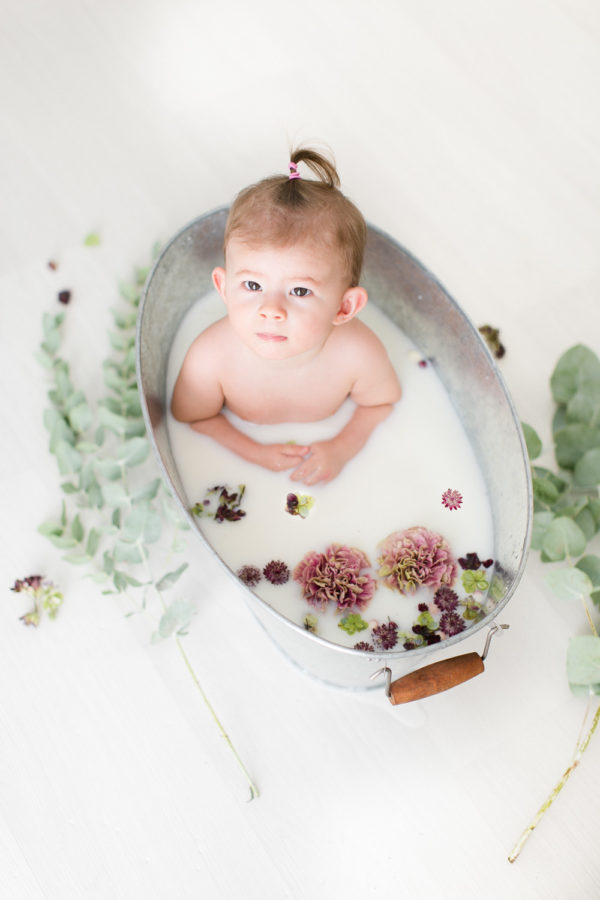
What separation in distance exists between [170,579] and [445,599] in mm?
351

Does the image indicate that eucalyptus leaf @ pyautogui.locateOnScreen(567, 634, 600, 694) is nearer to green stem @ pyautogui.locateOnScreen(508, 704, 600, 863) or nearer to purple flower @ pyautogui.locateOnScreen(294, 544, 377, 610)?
green stem @ pyautogui.locateOnScreen(508, 704, 600, 863)

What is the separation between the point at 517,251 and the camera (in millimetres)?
1261

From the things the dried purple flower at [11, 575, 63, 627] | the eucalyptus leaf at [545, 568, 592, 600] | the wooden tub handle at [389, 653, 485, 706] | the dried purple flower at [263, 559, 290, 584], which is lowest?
the dried purple flower at [11, 575, 63, 627]

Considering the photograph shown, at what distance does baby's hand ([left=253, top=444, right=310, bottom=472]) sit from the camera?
954 millimetres

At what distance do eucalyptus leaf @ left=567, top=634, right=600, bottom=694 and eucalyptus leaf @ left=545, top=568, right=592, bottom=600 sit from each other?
54mm

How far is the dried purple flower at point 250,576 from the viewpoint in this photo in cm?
90

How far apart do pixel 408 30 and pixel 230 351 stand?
0.88 meters

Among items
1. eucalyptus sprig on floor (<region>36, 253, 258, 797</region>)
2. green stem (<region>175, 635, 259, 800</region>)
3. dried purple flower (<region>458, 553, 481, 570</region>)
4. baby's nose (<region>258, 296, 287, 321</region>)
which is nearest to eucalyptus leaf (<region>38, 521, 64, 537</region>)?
eucalyptus sprig on floor (<region>36, 253, 258, 797</region>)

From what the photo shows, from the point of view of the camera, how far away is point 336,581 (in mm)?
875

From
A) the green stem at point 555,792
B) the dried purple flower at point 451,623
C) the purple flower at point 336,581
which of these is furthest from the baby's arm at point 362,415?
the green stem at point 555,792

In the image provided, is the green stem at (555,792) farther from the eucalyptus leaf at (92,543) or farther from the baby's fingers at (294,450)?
the eucalyptus leaf at (92,543)

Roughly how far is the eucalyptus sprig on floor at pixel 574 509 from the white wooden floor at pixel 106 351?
0.14ft

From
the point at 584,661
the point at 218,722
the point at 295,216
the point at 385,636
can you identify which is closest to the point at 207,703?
the point at 218,722

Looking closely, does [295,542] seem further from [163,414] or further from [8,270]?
[8,270]
